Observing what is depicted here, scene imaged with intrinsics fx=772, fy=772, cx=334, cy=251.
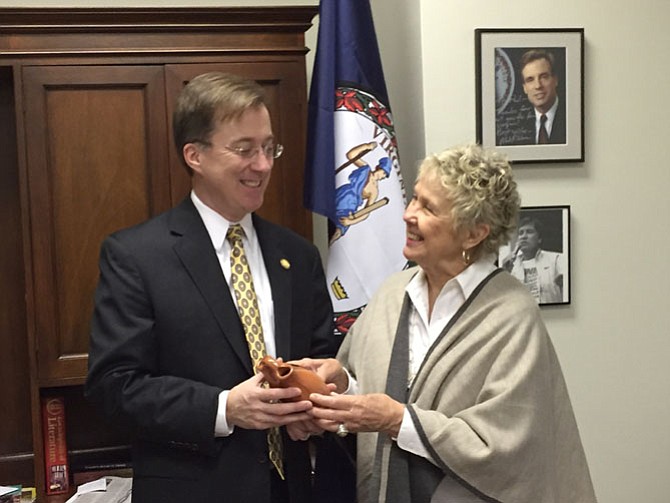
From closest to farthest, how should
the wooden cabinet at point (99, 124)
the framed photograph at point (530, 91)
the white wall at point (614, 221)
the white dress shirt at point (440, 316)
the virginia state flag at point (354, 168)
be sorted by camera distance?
the white dress shirt at point (440, 316)
the wooden cabinet at point (99, 124)
the virginia state flag at point (354, 168)
the framed photograph at point (530, 91)
the white wall at point (614, 221)

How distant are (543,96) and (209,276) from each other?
53.6 inches

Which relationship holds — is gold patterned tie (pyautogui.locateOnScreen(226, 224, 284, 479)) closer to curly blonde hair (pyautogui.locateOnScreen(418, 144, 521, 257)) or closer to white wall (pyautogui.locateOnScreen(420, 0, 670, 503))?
curly blonde hair (pyautogui.locateOnScreen(418, 144, 521, 257))

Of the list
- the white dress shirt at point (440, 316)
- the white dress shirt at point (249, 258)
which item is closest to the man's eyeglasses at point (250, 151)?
the white dress shirt at point (249, 258)

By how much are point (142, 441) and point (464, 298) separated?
2.52 ft

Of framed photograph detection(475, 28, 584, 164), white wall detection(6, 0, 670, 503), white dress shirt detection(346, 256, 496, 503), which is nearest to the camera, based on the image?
white dress shirt detection(346, 256, 496, 503)

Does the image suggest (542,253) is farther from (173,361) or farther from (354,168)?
(173,361)

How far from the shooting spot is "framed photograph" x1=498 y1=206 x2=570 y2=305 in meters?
2.52

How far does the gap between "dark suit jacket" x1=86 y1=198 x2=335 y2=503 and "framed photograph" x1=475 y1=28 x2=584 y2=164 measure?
45.8 inches

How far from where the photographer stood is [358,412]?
5.17ft

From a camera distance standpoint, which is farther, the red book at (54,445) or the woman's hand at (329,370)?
the red book at (54,445)

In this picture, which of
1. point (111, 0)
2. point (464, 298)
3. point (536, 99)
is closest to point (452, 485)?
point (464, 298)

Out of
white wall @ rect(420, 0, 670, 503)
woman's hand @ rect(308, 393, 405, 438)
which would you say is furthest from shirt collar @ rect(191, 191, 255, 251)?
white wall @ rect(420, 0, 670, 503)

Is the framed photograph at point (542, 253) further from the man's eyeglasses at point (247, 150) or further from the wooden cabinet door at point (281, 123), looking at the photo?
the man's eyeglasses at point (247, 150)

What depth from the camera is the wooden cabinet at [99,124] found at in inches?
82.9
